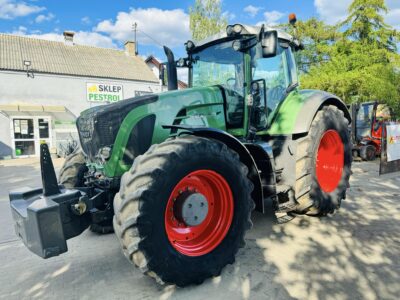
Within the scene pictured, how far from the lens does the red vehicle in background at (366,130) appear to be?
35.4 ft

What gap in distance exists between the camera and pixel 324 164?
4945 millimetres

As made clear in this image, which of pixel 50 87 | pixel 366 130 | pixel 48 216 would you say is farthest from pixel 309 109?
pixel 50 87

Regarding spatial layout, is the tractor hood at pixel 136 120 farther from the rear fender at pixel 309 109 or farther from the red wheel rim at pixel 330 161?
the red wheel rim at pixel 330 161

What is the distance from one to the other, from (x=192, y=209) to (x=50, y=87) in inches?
708

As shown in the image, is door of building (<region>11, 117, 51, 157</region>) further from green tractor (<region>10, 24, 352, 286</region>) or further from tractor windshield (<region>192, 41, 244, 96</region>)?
green tractor (<region>10, 24, 352, 286</region>)

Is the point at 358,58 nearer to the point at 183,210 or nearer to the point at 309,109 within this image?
the point at 309,109

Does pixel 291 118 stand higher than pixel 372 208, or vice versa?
pixel 291 118

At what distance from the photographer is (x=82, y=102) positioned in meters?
19.6

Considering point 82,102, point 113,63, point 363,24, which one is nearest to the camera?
point 363,24

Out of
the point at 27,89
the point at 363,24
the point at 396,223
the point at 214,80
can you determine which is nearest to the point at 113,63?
the point at 27,89

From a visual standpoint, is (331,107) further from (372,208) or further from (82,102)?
(82,102)

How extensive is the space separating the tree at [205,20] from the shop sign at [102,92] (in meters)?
5.89

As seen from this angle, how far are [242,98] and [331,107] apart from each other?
4.77ft

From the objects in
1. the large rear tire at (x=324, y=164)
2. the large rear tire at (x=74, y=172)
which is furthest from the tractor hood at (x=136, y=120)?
the large rear tire at (x=324, y=164)
